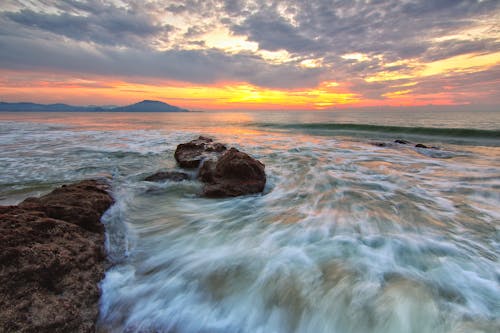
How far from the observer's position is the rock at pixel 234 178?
5.38 meters

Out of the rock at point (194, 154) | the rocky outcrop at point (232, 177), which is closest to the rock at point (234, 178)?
the rocky outcrop at point (232, 177)

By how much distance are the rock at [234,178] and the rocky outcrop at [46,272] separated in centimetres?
273

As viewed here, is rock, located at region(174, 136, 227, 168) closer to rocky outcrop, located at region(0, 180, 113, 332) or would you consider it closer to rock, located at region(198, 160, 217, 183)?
rock, located at region(198, 160, 217, 183)

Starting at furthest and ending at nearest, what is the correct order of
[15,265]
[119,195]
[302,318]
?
[119,195], [302,318], [15,265]

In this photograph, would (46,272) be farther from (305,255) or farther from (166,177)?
(166,177)

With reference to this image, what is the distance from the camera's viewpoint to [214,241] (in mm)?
3604

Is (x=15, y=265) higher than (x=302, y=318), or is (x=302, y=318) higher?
(x=15, y=265)

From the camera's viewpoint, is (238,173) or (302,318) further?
(238,173)

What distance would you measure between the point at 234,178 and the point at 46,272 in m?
4.00

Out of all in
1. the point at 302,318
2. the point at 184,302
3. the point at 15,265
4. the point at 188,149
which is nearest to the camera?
the point at 15,265

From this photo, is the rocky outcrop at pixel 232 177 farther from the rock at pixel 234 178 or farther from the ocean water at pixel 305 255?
the ocean water at pixel 305 255

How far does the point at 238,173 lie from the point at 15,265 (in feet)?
13.8

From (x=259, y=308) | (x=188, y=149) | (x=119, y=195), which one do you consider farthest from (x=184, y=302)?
(x=188, y=149)

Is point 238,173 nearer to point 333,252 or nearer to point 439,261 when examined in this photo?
point 333,252
